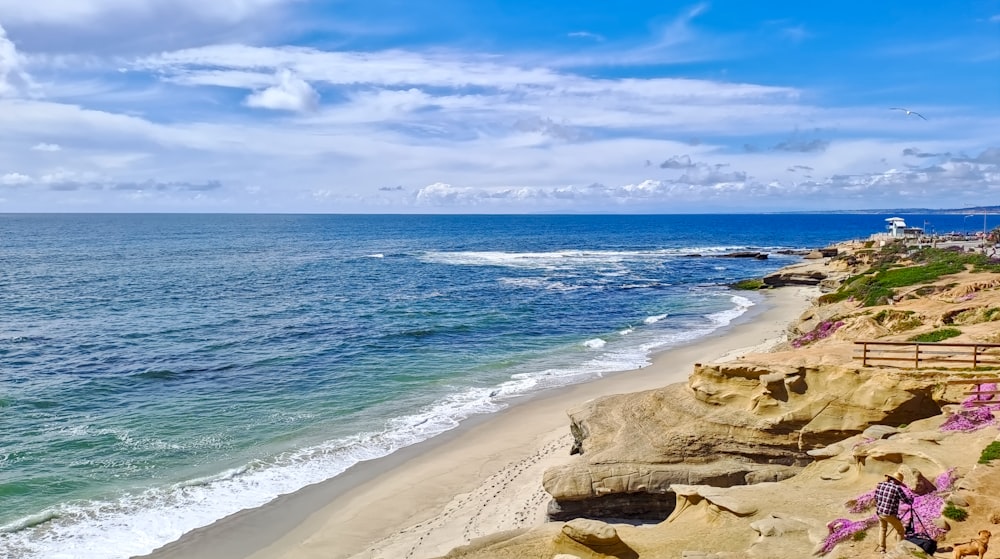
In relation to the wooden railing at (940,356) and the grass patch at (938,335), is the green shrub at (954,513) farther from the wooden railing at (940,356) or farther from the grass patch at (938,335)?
the grass patch at (938,335)

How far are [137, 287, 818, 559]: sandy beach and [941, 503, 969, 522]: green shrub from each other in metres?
9.19

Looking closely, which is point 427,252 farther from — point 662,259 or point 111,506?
point 111,506

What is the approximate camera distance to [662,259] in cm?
9944

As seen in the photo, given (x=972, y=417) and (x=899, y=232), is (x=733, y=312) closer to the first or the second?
(x=972, y=417)

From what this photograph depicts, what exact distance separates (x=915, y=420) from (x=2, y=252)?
11442 cm

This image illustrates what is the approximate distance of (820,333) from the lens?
30.3m

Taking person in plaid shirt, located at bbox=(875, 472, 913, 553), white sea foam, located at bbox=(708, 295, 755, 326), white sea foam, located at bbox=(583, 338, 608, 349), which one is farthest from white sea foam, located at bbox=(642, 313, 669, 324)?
person in plaid shirt, located at bbox=(875, 472, 913, 553)

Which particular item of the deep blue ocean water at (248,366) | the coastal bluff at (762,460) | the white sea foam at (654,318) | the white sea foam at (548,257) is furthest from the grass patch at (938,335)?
the white sea foam at (548,257)

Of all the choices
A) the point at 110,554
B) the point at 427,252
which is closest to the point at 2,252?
the point at 427,252

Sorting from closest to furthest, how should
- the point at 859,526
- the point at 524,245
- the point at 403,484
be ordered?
the point at 859,526 < the point at 403,484 < the point at 524,245

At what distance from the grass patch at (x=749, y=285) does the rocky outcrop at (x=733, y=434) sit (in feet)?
164

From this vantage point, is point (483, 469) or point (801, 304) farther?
point (801, 304)

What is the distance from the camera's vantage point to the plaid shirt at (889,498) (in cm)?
1068

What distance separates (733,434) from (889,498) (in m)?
7.26
